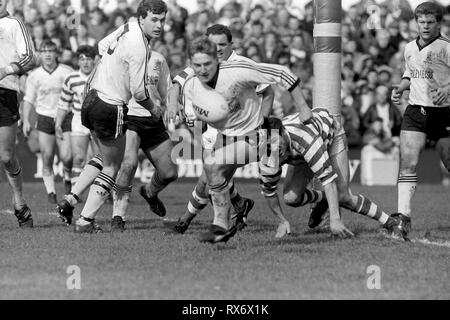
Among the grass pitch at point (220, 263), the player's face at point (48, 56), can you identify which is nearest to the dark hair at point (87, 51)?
the player's face at point (48, 56)

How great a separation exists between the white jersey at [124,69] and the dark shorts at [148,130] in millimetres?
876

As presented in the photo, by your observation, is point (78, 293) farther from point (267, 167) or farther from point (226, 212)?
point (267, 167)

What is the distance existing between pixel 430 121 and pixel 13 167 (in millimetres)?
4522

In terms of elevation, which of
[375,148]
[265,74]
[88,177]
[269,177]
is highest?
[265,74]

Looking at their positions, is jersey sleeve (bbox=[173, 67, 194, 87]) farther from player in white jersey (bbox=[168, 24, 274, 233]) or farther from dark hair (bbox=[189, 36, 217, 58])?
dark hair (bbox=[189, 36, 217, 58])

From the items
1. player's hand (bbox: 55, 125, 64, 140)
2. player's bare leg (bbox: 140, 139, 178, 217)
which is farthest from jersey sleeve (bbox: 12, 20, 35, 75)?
player's hand (bbox: 55, 125, 64, 140)

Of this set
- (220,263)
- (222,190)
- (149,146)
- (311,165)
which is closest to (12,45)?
(149,146)

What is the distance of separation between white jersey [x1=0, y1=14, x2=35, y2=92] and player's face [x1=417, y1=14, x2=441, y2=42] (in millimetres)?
4046

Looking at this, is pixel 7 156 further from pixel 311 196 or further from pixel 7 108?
pixel 311 196

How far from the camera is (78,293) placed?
7.19 meters

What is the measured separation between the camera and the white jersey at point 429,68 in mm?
10539

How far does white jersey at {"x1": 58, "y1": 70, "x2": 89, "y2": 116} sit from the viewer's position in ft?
48.4

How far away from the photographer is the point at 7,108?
1098 centimetres

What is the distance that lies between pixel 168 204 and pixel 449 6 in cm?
1084
